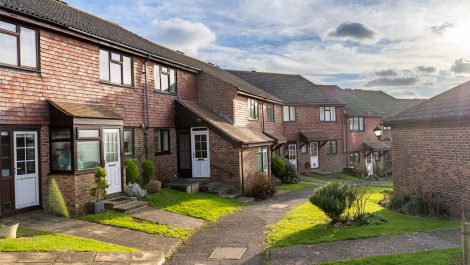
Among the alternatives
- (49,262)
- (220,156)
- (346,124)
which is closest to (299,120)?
(346,124)

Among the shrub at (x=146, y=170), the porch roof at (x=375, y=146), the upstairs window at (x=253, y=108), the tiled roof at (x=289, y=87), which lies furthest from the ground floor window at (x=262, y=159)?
the porch roof at (x=375, y=146)

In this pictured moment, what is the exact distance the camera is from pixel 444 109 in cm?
1282

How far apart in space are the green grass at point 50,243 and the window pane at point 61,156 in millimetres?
2471

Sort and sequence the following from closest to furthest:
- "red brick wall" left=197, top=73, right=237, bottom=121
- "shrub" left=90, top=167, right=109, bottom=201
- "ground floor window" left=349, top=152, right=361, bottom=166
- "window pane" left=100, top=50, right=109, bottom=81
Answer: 1. "shrub" left=90, top=167, right=109, bottom=201
2. "window pane" left=100, top=50, right=109, bottom=81
3. "red brick wall" left=197, top=73, right=237, bottom=121
4. "ground floor window" left=349, top=152, right=361, bottom=166

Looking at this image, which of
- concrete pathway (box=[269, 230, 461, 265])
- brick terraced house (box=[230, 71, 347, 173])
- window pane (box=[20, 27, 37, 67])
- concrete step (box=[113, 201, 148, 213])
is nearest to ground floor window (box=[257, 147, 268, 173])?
brick terraced house (box=[230, 71, 347, 173])

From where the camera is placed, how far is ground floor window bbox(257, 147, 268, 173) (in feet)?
67.5

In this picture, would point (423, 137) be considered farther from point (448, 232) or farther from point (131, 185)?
point (131, 185)

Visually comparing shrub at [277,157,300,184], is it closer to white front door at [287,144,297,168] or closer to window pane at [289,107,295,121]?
white front door at [287,144,297,168]

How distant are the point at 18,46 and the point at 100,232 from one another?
5420 millimetres

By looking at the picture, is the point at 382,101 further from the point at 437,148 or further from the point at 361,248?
the point at 361,248

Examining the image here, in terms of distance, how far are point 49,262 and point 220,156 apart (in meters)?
11.4

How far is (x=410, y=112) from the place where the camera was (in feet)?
47.6

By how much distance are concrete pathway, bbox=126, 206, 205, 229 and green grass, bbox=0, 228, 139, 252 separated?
268 centimetres

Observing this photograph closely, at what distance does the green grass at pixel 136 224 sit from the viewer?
10337 mm
